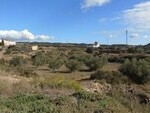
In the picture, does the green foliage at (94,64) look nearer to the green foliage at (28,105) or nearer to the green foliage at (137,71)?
the green foliage at (137,71)

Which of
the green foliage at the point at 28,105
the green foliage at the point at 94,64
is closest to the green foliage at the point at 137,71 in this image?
the green foliage at the point at 94,64

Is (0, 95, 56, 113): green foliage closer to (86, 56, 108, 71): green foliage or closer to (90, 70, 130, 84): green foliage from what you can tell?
(90, 70, 130, 84): green foliage

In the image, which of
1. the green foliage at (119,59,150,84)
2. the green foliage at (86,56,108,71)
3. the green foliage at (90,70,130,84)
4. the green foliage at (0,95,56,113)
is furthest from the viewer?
the green foliage at (86,56,108,71)

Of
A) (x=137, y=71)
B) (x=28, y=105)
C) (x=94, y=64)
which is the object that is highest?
(x=28, y=105)

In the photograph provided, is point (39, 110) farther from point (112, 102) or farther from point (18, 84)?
point (18, 84)

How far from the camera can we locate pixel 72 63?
5912 cm

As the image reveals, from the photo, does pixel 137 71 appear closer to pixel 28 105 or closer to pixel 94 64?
pixel 94 64

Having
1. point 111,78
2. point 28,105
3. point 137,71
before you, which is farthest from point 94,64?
point 28,105

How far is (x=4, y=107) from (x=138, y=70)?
3135cm

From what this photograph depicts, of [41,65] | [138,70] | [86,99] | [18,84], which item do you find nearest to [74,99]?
[86,99]

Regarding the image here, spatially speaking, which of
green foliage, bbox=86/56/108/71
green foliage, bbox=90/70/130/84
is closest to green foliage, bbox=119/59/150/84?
green foliage, bbox=90/70/130/84

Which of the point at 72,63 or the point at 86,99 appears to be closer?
the point at 86,99

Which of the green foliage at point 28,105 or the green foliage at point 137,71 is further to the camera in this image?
the green foliage at point 137,71

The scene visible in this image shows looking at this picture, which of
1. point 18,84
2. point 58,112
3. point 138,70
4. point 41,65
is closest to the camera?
point 58,112
